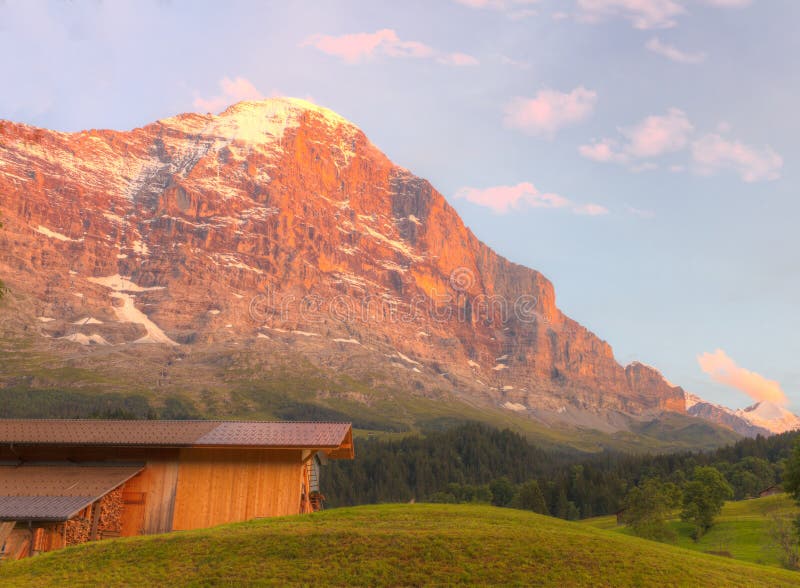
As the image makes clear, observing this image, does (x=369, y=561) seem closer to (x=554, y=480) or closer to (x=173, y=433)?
(x=173, y=433)

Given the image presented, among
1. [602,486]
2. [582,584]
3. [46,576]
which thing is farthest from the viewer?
[602,486]

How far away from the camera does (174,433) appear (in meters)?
37.4

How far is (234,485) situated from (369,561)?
1706 cm

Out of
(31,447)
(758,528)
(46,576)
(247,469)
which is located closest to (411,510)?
(247,469)

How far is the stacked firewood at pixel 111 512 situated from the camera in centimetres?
3381

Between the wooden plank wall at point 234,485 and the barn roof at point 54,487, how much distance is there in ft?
9.79

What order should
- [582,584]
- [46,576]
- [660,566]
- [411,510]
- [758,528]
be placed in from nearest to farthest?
[582,584], [46,576], [660,566], [411,510], [758,528]

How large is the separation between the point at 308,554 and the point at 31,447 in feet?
73.4

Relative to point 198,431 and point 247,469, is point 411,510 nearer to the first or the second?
point 247,469

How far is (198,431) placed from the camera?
38.1 metres

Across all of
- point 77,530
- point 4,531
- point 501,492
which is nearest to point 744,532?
point 77,530

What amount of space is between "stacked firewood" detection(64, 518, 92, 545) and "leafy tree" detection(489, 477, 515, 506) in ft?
465

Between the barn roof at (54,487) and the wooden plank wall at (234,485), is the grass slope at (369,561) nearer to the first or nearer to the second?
the barn roof at (54,487)

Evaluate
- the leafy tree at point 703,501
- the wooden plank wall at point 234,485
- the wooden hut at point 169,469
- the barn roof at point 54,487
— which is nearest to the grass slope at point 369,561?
the barn roof at point 54,487
